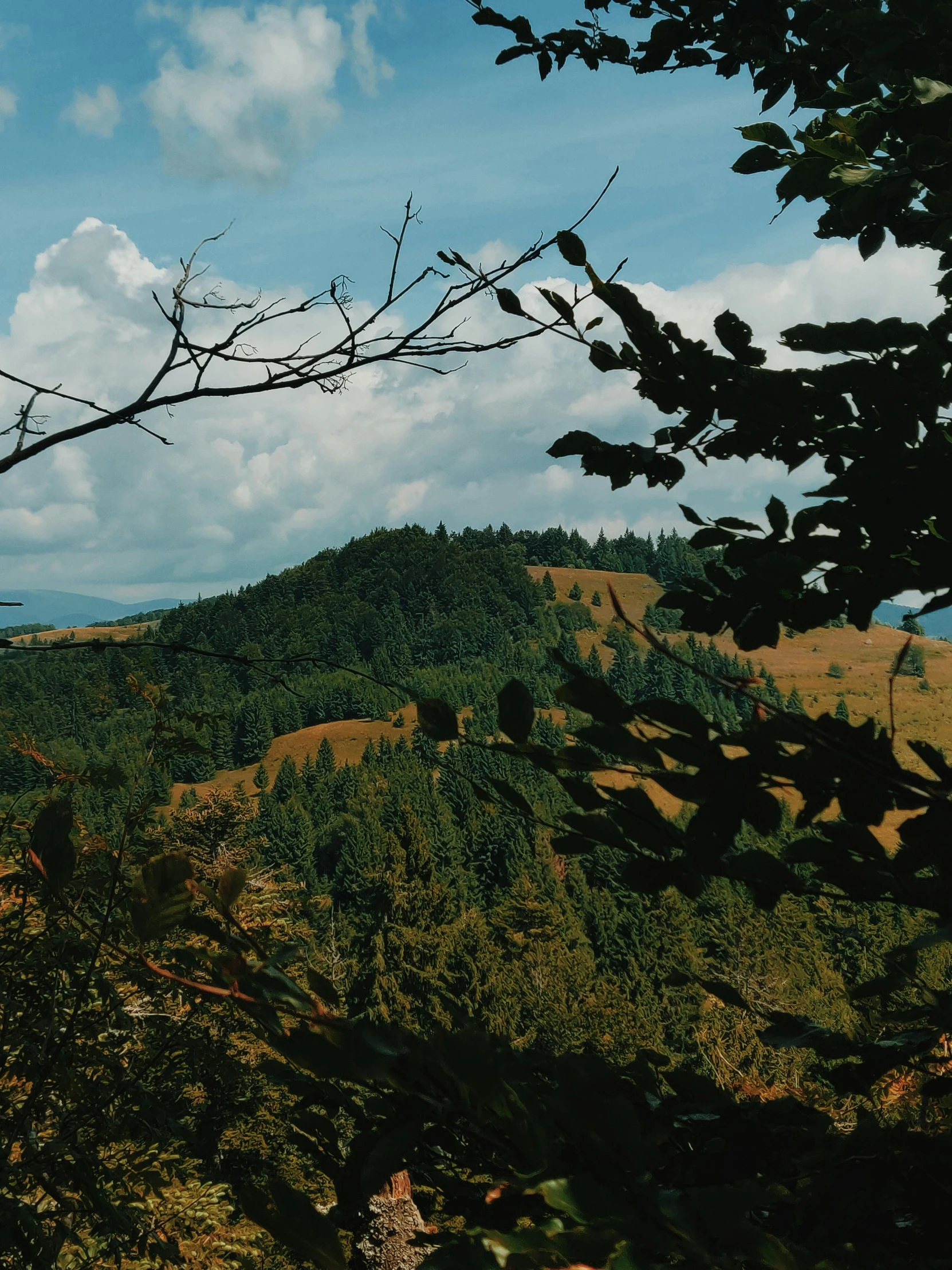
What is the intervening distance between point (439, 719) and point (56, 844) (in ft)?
1.56

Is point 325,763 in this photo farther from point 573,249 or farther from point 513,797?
point 513,797

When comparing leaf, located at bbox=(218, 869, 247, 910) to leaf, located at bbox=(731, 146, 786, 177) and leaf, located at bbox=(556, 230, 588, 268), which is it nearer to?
leaf, located at bbox=(556, 230, 588, 268)

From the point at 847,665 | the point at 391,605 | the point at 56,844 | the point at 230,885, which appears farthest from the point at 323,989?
the point at 847,665

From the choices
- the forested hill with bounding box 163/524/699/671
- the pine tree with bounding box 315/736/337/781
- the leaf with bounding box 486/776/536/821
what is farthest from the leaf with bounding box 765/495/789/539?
the forested hill with bounding box 163/524/699/671

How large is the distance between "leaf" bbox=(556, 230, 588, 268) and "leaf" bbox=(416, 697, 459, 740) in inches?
36.8

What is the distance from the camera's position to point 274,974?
3.09 ft

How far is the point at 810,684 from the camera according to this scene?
459 feet

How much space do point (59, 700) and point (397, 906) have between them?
10536cm

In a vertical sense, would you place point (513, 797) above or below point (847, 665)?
above

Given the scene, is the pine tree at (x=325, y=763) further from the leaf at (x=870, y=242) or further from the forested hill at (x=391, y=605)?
the leaf at (x=870, y=242)

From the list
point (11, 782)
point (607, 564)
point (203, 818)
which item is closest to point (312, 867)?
point (11, 782)

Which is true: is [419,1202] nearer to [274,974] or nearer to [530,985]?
[274,974]

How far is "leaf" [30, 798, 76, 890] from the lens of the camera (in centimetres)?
92

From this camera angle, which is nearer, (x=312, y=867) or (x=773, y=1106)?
(x=773, y=1106)
